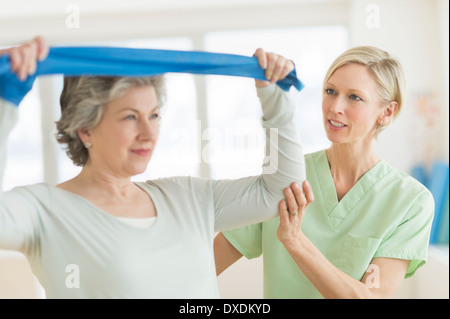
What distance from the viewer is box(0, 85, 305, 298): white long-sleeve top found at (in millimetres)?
1047

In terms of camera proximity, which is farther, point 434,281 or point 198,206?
point 434,281

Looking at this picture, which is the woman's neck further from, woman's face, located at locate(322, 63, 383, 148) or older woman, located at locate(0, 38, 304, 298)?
older woman, located at locate(0, 38, 304, 298)

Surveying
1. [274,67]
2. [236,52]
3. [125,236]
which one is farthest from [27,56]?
[236,52]

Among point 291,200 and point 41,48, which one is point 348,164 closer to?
point 291,200

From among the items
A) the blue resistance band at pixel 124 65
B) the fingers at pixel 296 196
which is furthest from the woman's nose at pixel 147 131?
the fingers at pixel 296 196

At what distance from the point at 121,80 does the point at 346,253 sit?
79 cm

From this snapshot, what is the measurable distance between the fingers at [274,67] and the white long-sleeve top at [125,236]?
3cm

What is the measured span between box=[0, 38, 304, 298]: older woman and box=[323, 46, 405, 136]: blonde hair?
0.43 meters

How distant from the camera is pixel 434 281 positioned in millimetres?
3490

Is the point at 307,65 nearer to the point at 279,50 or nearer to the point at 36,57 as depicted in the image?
the point at 279,50

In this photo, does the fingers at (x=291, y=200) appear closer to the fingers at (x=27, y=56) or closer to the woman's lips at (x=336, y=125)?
the woman's lips at (x=336, y=125)

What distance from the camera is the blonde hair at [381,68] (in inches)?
59.9

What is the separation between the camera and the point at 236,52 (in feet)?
14.1
